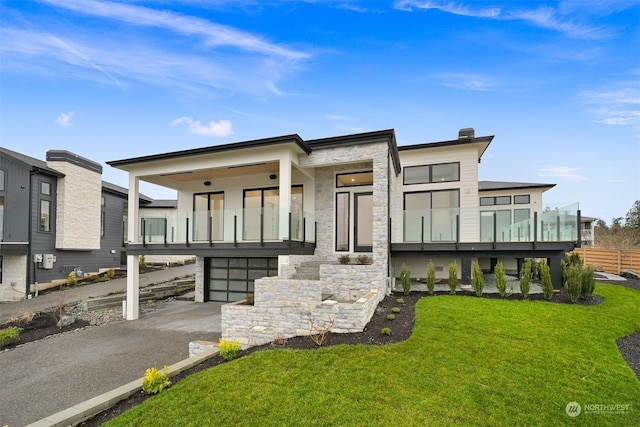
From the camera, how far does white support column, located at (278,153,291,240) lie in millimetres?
9617

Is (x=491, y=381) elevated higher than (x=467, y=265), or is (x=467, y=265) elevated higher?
(x=467, y=265)

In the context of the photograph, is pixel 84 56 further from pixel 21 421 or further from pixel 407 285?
pixel 407 285

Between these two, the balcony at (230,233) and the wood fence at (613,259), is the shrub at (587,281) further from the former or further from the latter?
the wood fence at (613,259)

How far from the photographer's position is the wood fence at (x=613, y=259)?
15.2 metres

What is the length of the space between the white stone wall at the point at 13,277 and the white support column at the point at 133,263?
820 cm

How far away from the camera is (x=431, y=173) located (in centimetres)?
1319

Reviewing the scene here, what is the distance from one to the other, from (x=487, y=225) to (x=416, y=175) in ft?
12.1

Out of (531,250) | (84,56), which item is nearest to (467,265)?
(531,250)

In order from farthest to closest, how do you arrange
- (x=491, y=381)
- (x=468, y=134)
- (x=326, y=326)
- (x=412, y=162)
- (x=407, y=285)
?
1. (x=468, y=134)
2. (x=412, y=162)
3. (x=407, y=285)
4. (x=326, y=326)
5. (x=491, y=381)

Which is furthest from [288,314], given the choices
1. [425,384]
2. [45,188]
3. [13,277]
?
[45,188]

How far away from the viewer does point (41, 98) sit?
572 inches

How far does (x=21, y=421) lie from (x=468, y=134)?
16.6m

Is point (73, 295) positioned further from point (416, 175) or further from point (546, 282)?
point (546, 282)

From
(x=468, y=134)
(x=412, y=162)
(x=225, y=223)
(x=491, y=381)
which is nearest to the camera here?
(x=491, y=381)
